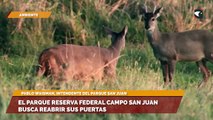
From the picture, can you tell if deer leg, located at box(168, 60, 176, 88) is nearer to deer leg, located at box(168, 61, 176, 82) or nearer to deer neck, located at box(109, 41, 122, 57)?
deer leg, located at box(168, 61, 176, 82)

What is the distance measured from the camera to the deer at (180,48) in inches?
440

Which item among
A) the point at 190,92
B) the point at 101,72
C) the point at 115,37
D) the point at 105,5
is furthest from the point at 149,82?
the point at 105,5

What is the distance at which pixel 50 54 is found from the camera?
916cm

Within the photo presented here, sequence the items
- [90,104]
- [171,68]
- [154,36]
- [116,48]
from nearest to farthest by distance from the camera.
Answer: [90,104], [116,48], [171,68], [154,36]

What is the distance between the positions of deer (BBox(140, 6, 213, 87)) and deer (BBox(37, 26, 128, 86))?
1.12m

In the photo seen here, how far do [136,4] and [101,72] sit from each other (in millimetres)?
4534

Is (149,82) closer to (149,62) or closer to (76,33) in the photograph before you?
(149,62)

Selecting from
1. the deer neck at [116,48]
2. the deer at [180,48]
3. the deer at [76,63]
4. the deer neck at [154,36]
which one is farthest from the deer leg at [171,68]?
the deer at [76,63]

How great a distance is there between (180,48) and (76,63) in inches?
96.2

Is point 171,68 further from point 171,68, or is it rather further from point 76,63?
point 76,63

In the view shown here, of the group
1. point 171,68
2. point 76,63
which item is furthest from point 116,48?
point 76,63

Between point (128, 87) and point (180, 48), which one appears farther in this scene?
point (180, 48)

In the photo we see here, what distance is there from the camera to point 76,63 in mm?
9438

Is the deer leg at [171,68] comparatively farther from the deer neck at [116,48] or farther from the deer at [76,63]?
the deer at [76,63]
